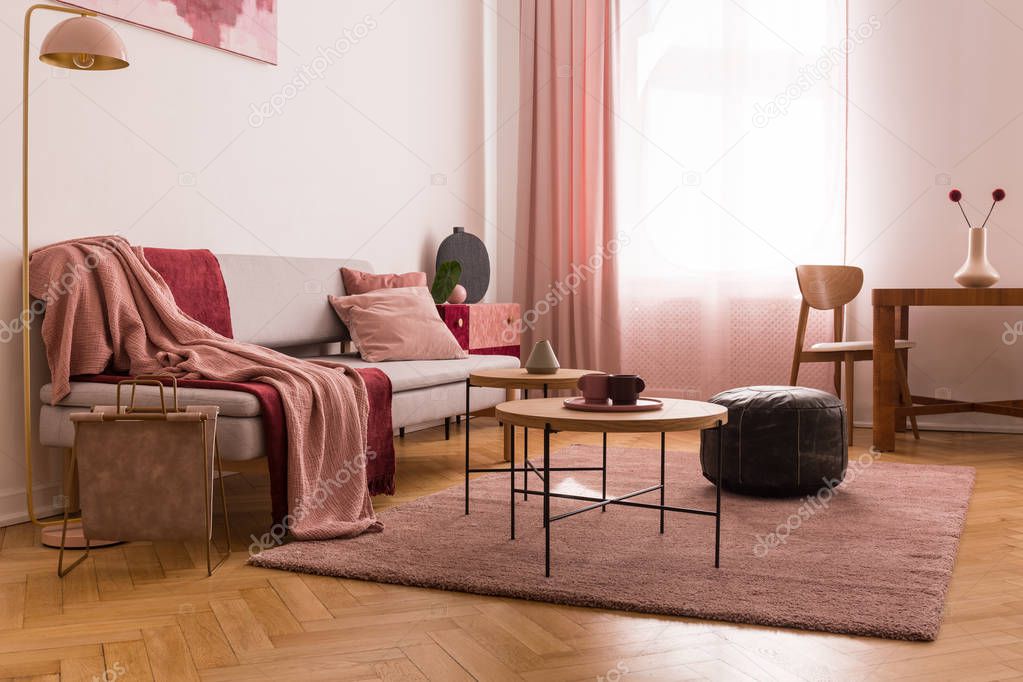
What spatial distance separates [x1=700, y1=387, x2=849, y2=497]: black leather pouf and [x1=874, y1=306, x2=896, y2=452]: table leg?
3.67 ft

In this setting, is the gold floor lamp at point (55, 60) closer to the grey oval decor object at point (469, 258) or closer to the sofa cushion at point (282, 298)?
the sofa cushion at point (282, 298)

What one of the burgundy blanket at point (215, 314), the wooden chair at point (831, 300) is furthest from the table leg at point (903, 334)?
the burgundy blanket at point (215, 314)

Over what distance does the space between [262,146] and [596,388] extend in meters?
2.16

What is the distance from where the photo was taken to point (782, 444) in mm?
3203

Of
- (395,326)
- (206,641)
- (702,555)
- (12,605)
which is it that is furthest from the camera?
(395,326)

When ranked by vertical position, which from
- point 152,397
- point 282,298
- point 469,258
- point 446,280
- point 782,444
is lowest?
point 782,444

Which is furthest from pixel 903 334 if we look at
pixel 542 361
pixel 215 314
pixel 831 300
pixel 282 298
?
pixel 215 314

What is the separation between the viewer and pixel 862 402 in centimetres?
523

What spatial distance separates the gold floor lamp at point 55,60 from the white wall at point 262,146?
94 millimetres

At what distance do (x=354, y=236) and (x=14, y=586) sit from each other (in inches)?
101

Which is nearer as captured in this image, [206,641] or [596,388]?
[206,641]

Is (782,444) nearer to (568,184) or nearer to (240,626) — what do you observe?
(240,626)

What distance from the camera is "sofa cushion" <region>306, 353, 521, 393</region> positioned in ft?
11.3

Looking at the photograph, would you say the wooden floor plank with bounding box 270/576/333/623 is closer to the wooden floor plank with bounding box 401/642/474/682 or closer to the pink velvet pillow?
the wooden floor plank with bounding box 401/642/474/682
